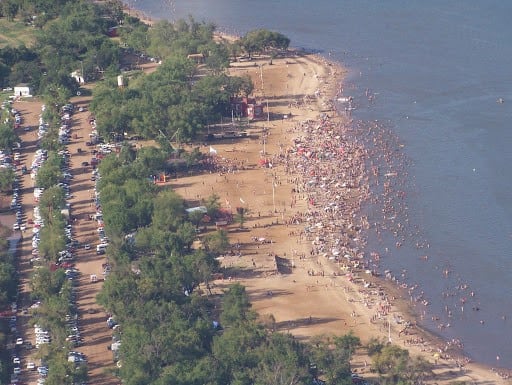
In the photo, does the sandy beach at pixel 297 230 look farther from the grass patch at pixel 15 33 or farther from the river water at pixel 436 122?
the grass patch at pixel 15 33

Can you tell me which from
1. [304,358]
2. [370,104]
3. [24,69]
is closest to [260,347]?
[304,358]

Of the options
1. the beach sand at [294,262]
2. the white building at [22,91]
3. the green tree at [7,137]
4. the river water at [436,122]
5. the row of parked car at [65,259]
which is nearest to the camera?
the row of parked car at [65,259]

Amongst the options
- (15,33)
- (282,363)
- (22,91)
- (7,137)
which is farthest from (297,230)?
(15,33)

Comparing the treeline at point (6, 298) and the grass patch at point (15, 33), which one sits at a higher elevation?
the grass patch at point (15, 33)

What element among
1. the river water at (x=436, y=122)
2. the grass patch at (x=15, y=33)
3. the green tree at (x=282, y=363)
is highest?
the grass patch at (x=15, y=33)

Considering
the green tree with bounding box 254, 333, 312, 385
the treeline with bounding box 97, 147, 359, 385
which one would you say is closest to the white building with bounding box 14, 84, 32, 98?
the treeline with bounding box 97, 147, 359, 385

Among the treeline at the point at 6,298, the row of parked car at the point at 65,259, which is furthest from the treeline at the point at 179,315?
the treeline at the point at 6,298

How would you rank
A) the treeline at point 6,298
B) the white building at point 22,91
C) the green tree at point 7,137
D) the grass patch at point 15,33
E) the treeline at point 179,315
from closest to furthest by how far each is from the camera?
the treeline at point 179,315
the treeline at point 6,298
the green tree at point 7,137
the white building at point 22,91
the grass patch at point 15,33

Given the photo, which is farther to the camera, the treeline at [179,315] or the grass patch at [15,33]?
the grass patch at [15,33]
